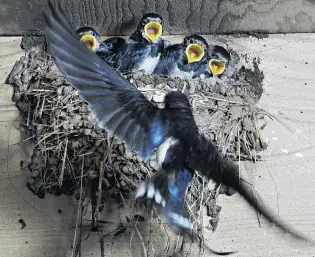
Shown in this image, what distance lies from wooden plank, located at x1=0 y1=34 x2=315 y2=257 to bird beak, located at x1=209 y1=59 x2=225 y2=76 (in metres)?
0.20

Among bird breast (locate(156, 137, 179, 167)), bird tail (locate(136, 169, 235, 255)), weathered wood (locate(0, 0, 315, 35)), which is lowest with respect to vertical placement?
bird tail (locate(136, 169, 235, 255))

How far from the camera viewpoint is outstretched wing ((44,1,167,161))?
1.95 m

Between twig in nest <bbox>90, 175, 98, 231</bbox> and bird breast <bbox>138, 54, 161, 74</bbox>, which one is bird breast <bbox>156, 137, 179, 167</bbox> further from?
bird breast <bbox>138, 54, 161, 74</bbox>

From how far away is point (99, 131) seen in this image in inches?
94.3

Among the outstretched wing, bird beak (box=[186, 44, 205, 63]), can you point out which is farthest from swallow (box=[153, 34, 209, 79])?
the outstretched wing

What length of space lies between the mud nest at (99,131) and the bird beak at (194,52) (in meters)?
0.10

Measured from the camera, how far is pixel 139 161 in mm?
2383

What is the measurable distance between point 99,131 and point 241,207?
460mm

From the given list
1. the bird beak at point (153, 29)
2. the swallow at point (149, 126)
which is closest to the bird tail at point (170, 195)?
the swallow at point (149, 126)

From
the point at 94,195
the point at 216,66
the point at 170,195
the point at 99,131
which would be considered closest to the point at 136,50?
the point at 216,66

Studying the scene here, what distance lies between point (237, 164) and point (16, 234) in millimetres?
660

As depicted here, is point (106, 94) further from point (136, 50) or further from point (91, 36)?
point (136, 50)

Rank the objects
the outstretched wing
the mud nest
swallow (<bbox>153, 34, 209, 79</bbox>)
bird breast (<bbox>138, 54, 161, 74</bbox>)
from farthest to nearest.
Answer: bird breast (<bbox>138, 54, 161, 74</bbox>) → swallow (<bbox>153, 34, 209, 79</bbox>) → the mud nest → the outstretched wing

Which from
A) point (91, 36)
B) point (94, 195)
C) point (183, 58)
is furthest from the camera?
point (183, 58)
